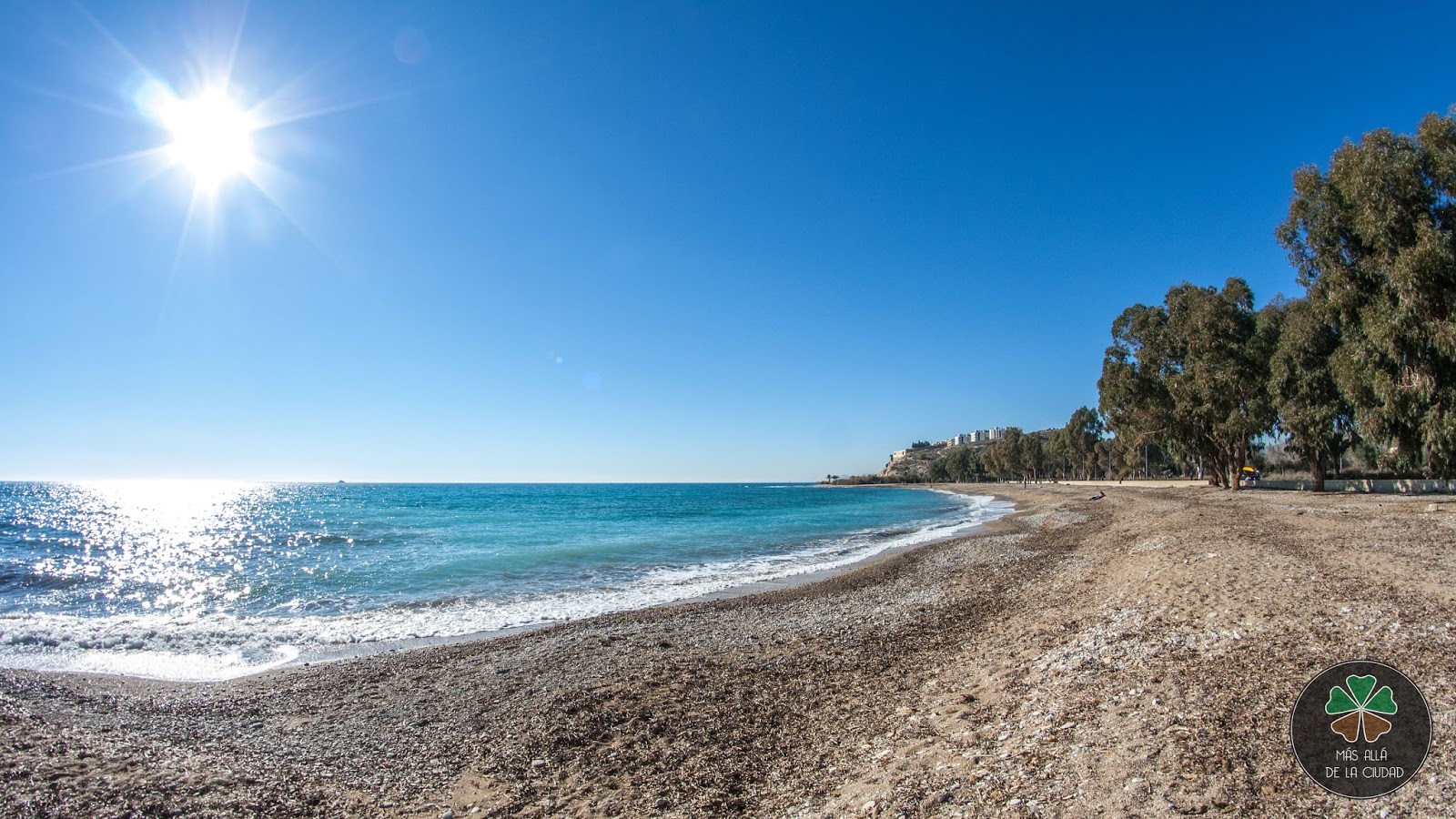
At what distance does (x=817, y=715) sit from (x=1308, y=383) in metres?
40.6

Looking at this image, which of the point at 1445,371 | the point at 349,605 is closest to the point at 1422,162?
the point at 1445,371

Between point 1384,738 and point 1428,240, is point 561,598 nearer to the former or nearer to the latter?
point 1384,738

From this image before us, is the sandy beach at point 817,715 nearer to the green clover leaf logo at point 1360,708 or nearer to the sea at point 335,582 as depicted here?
the green clover leaf logo at point 1360,708

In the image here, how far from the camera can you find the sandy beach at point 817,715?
480 cm

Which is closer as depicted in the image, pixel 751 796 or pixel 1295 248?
pixel 751 796

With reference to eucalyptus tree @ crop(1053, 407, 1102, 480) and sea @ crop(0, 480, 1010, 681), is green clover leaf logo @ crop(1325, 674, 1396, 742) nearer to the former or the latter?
sea @ crop(0, 480, 1010, 681)

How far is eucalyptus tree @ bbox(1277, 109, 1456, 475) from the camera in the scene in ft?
69.8

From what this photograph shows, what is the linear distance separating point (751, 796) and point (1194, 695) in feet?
14.1

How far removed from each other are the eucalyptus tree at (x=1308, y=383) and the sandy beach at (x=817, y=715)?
27.5 metres

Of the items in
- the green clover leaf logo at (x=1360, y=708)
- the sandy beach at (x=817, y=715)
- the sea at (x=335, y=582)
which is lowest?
the sea at (x=335, y=582)

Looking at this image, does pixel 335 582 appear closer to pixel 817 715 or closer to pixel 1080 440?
pixel 817 715

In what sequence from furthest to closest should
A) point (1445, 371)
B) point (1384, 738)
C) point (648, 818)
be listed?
point (1445, 371), point (648, 818), point (1384, 738)

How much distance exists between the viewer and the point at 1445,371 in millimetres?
22672

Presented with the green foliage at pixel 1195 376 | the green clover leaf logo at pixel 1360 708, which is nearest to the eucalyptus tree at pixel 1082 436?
the green foliage at pixel 1195 376
